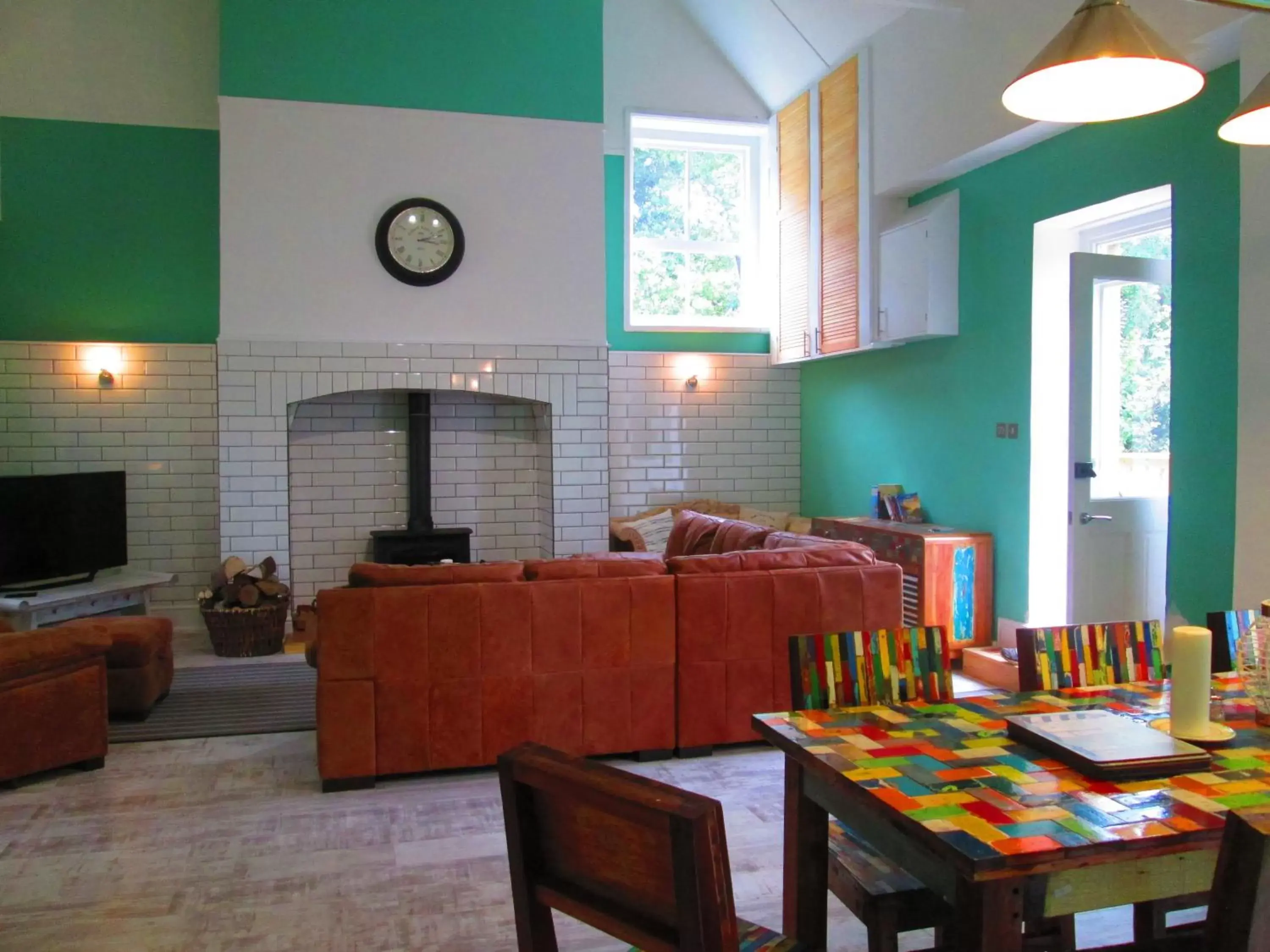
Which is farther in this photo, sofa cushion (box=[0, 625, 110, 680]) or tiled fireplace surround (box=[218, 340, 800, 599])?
tiled fireplace surround (box=[218, 340, 800, 599])

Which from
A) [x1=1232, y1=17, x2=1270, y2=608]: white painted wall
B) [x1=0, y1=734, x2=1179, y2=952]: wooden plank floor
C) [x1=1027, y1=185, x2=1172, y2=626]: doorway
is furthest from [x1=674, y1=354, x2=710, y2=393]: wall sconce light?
[x1=1232, y1=17, x2=1270, y2=608]: white painted wall

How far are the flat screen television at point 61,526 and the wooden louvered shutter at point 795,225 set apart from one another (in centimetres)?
485

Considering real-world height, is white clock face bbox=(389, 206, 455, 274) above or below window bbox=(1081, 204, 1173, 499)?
above

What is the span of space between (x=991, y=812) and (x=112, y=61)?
747cm

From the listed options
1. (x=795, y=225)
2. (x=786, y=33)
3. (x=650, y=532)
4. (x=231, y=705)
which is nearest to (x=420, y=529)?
(x=650, y=532)

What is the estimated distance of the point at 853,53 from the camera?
650 cm

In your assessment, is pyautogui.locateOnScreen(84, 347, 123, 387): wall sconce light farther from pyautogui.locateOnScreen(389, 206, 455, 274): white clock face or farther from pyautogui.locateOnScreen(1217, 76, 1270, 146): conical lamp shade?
pyautogui.locateOnScreen(1217, 76, 1270, 146): conical lamp shade

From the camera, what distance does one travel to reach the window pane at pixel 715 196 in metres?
8.08

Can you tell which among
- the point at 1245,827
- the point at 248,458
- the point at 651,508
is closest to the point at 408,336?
the point at 248,458

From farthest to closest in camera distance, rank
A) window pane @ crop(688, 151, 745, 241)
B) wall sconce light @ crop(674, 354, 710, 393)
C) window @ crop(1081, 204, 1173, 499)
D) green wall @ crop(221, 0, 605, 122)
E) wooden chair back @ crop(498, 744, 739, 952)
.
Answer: window pane @ crop(688, 151, 745, 241)
wall sconce light @ crop(674, 354, 710, 393)
green wall @ crop(221, 0, 605, 122)
window @ crop(1081, 204, 1173, 499)
wooden chair back @ crop(498, 744, 739, 952)

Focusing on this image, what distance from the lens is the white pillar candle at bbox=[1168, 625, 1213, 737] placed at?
1.79 meters

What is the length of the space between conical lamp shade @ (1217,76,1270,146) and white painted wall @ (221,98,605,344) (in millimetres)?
5026

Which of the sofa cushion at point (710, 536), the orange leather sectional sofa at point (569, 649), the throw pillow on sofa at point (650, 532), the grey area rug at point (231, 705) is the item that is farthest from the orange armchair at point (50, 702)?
the throw pillow on sofa at point (650, 532)

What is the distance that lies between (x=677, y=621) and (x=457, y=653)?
90cm
